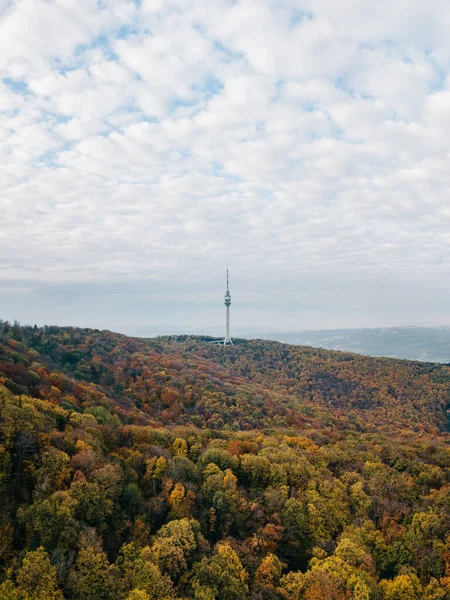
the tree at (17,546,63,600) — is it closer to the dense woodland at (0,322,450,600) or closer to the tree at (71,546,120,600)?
the dense woodland at (0,322,450,600)

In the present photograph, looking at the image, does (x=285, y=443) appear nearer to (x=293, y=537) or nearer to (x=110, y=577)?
(x=293, y=537)

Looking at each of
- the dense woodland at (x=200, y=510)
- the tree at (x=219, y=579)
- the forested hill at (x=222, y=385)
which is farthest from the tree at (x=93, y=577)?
the forested hill at (x=222, y=385)

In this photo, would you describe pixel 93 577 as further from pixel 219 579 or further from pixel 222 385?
pixel 222 385

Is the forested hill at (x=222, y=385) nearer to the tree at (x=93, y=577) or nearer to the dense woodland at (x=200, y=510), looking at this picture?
the dense woodland at (x=200, y=510)

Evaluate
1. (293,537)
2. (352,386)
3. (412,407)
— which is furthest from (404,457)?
(352,386)

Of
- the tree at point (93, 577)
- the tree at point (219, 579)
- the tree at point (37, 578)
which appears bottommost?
the tree at point (219, 579)

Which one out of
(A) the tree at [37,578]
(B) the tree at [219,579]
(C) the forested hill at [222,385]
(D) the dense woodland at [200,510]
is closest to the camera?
(A) the tree at [37,578]

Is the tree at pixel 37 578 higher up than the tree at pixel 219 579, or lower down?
higher up

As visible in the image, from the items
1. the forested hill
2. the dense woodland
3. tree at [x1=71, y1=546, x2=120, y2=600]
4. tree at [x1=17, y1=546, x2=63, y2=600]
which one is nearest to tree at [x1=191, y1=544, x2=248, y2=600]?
the dense woodland

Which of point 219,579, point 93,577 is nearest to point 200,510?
point 219,579
